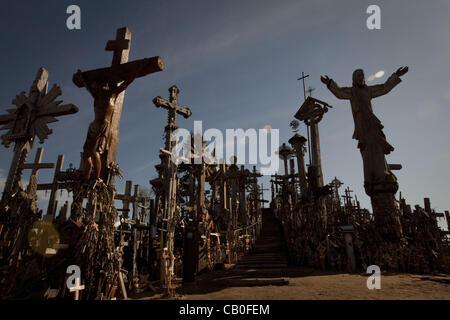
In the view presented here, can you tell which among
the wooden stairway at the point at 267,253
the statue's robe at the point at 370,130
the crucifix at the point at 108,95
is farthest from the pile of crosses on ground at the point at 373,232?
the crucifix at the point at 108,95

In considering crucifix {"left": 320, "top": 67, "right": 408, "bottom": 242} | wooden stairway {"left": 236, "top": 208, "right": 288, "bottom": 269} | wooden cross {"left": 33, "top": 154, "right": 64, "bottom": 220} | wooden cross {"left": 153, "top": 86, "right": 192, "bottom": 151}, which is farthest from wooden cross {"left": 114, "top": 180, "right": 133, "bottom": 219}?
crucifix {"left": 320, "top": 67, "right": 408, "bottom": 242}

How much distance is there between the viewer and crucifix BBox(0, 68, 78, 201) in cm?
605

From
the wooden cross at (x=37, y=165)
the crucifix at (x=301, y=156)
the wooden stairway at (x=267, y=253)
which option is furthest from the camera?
the crucifix at (x=301, y=156)

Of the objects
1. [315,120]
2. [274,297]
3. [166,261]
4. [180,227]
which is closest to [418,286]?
[274,297]

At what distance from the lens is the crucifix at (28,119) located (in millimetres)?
6055

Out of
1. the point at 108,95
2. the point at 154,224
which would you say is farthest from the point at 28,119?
the point at 154,224

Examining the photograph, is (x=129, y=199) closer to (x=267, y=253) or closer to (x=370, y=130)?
(x=267, y=253)

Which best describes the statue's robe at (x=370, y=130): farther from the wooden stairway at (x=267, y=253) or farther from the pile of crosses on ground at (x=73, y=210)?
the pile of crosses on ground at (x=73, y=210)

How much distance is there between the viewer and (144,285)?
9.30 meters

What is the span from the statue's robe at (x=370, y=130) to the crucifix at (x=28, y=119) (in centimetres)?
1207

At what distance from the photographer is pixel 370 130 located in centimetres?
1220

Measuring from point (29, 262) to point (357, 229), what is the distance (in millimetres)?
12269

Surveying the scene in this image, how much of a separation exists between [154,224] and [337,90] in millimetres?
11768

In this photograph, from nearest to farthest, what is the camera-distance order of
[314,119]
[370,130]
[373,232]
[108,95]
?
[108,95] → [373,232] → [370,130] → [314,119]
